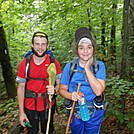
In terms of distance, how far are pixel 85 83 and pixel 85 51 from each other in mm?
532

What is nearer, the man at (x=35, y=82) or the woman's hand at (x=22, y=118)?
the man at (x=35, y=82)

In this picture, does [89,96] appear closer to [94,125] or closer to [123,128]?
[94,125]

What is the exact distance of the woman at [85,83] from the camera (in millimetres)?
2015

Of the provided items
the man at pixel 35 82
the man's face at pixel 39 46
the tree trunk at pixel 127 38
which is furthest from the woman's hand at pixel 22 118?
the tree trunk at pixel 127 38

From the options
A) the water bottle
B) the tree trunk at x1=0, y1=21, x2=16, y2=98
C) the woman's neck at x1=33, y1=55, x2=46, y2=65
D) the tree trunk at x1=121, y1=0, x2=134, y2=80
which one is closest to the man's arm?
the woman's neck at x1=33, y1=55, x2=46, y2=65

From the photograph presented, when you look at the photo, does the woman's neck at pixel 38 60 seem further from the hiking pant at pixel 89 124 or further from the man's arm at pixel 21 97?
the hiking pant at pixel 89 124

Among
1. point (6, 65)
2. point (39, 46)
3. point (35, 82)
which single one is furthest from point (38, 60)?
point (6, 65)

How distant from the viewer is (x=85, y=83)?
2.07 m

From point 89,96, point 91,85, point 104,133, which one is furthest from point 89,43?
point 104,133

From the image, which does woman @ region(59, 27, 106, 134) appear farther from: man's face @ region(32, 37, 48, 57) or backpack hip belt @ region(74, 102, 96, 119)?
man's face @ region(32, 37, 48, 57)

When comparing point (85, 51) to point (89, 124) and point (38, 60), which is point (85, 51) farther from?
point (89, 124)

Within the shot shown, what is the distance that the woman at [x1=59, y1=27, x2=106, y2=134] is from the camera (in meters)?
2.02

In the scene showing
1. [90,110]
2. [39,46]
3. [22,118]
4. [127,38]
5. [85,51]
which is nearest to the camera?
[85,51]

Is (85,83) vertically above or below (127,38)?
below
